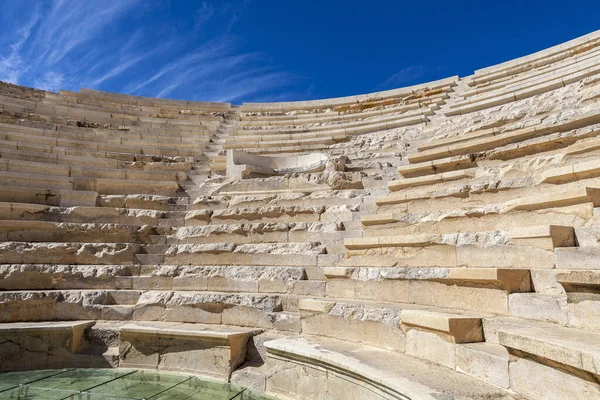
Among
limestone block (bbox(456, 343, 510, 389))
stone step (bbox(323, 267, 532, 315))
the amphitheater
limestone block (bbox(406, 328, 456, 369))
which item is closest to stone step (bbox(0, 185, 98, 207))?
the amphitheater

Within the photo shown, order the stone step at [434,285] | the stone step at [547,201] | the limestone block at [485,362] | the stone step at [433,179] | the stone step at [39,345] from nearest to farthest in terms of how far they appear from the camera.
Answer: the limestone block at [485,362], the stone step at [434,285], the stone step at [547,201], the stone step at [39,345], the stone step at [433,179]

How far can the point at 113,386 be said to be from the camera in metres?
3.96

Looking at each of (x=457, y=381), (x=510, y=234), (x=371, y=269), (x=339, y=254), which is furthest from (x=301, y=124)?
(x=457, y=381)

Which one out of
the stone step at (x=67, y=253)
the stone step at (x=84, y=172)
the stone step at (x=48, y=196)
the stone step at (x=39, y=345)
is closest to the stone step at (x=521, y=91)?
the stone step at (x=84, y=172)

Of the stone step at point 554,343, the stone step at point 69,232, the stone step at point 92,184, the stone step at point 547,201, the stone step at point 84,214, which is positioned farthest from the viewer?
the stone step at point 92,184

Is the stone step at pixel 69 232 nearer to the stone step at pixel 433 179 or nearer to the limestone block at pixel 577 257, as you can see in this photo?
the stone step at pixel 433 179

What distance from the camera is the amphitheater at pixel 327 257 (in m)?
2.89

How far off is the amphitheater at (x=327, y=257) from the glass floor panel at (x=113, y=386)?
3.4 inches

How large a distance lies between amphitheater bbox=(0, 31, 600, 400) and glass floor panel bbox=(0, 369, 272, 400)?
0.29ft

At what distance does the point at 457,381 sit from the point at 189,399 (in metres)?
2.31

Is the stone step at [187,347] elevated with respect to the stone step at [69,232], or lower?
lower

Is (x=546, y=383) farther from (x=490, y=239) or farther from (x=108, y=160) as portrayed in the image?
(x=108, y=160)

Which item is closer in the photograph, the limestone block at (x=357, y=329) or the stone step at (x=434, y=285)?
the stone step at (x=434, y=285)

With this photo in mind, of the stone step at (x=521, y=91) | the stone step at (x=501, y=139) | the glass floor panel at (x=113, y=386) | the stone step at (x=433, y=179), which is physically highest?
the stone step at (x=521, y=91)
